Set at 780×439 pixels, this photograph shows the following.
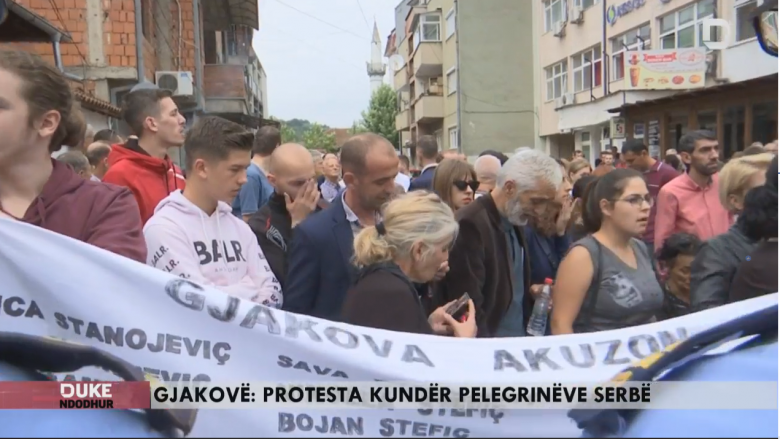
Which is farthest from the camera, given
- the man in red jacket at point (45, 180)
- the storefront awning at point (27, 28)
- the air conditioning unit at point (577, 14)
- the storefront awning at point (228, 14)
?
the air conditioning unit at point (577, 14)

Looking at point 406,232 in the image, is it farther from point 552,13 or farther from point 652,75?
point 552,13

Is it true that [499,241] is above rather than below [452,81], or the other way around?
below

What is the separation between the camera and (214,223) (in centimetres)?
305

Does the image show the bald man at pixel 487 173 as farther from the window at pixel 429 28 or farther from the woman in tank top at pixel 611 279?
the window at pixel 429 28

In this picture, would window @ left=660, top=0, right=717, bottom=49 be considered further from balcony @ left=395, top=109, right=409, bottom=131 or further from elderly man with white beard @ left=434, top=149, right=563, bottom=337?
balcony @ left=395, top=109, right=409, bottom=131

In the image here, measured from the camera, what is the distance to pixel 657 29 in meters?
22.4

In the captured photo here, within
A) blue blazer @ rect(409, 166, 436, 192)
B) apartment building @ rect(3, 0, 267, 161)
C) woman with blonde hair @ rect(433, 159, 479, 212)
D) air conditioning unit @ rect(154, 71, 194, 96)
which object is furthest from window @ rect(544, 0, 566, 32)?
woman with blonde hair @ rect(433, 159, 479, 212)

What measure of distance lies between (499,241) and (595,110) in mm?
22970

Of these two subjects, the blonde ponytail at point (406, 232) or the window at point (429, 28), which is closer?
the blonde ponytail at point (406, 232)

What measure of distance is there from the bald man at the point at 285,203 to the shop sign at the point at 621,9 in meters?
21.3

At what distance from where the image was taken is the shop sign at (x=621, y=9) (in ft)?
77.0

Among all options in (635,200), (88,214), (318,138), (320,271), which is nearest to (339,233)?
(320,271)

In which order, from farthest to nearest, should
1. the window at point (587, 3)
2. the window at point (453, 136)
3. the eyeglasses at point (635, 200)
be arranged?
1. the window at point (453, 136)
2. the window at point (587, 3)
3. the eyeglasses at point (635, 200)

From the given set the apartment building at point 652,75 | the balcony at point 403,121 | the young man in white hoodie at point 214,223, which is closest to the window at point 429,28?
the balcony at point 403,121
